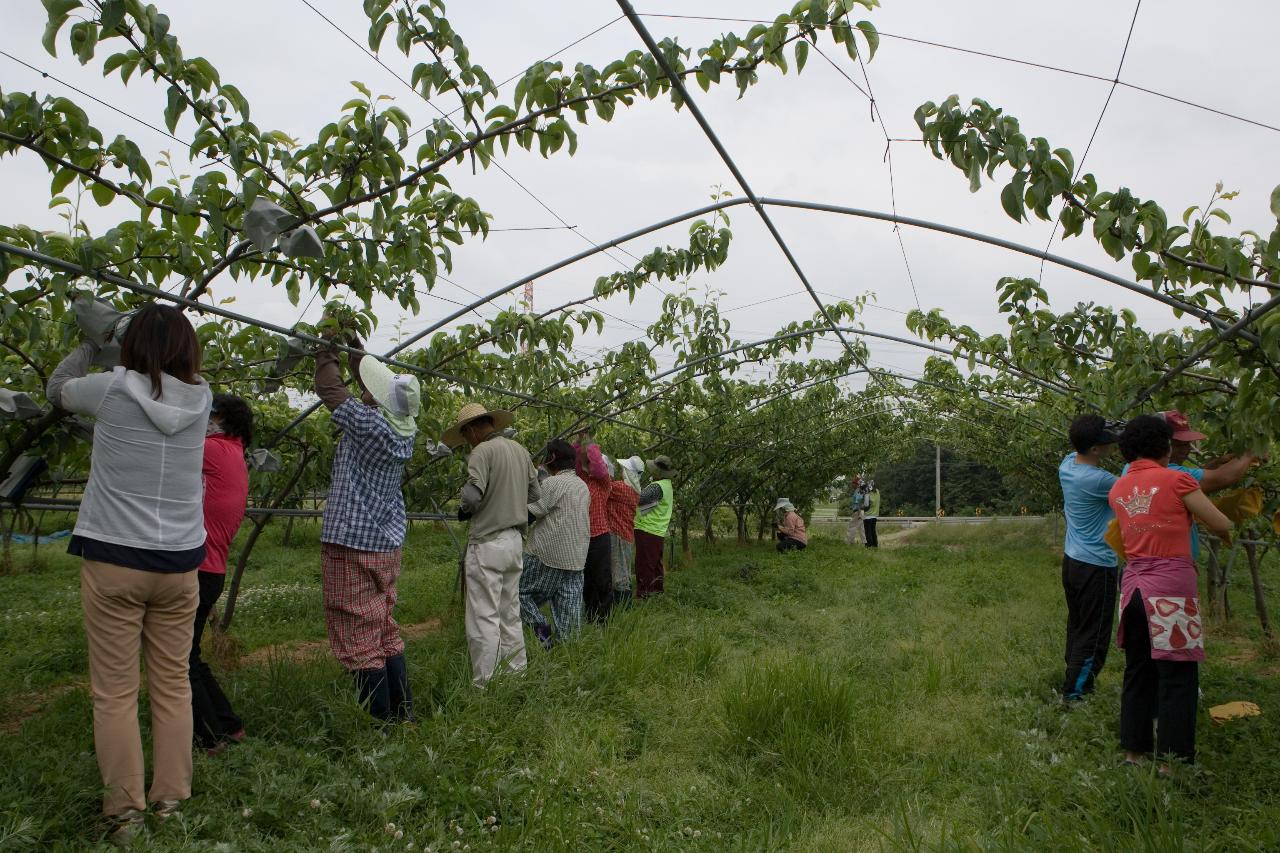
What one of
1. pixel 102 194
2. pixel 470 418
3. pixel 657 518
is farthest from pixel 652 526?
pixel 102 194

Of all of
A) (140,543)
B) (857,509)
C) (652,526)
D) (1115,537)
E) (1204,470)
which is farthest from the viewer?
(857,509)

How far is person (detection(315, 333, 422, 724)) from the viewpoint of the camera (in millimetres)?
3521

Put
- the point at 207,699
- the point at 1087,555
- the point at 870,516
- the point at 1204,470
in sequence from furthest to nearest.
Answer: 1. the point at 870,516
2. the point at 1087,555
3. the point at 1204,470
4. the point at 207,699

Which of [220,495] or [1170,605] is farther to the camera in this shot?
[220,495]

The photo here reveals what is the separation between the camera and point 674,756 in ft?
12.5

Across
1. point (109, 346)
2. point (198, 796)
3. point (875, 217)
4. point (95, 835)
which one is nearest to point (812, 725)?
point (875, 217)

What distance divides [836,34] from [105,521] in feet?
8.19

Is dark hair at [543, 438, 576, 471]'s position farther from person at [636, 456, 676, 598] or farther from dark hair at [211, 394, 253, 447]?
person at [636, 456, 676, 598]

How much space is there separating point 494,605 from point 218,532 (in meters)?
1.41

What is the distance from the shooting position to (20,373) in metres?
3.66

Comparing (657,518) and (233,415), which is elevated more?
(233,415)

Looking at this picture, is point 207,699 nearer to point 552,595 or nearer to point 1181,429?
point 552,595

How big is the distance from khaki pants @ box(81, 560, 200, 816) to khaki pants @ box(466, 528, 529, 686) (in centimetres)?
169

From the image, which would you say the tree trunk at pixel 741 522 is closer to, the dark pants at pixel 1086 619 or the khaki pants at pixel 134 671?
the dark pants at pixel 1086 619
